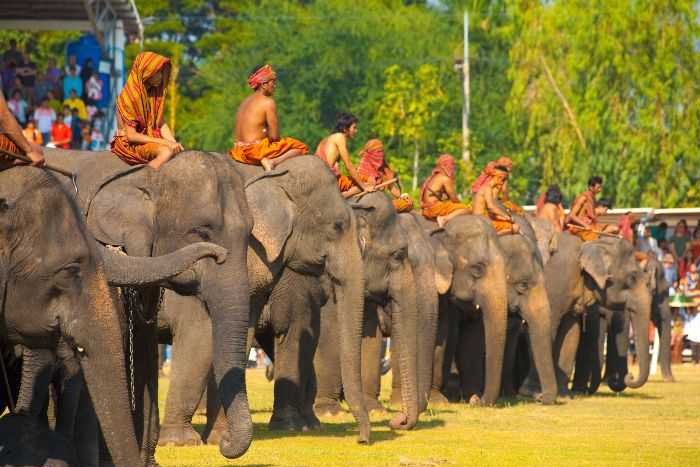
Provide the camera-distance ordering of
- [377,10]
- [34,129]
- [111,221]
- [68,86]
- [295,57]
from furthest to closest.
A: [377,10] < [295,57] < [68,86] < [34,129] < [111,221]

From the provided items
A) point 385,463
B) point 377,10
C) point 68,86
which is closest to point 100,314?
point 385,463

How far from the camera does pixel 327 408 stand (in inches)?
718

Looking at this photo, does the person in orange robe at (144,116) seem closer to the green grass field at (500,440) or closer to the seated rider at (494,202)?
the green grass field at (500,440)

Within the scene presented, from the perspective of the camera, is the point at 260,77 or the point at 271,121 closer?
the point at 271,121

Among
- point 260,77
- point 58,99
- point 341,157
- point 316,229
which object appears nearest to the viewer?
point 316,229

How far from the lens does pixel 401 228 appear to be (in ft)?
59.0

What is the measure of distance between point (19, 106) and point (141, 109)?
55.7 feet

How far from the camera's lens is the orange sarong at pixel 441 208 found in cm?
2206

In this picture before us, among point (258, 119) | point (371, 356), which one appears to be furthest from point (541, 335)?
point (258, 119)

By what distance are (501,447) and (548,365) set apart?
6169mm

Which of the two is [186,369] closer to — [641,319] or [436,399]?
[436,399]

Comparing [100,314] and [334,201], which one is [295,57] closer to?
[334,201]

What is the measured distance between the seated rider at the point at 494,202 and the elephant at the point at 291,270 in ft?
21.1

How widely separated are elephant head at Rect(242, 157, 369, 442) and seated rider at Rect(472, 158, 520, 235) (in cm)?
696
